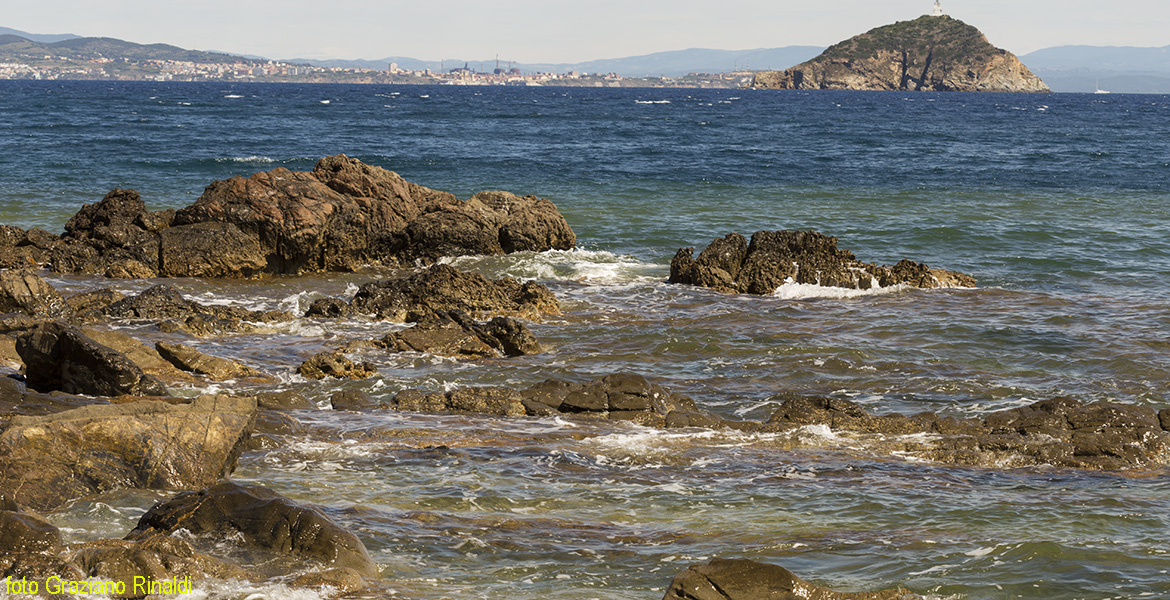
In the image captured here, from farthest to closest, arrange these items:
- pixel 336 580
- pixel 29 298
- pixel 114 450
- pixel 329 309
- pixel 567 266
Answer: pixel 567 266, pixel 329 309, pixel 29 298, pixel 114 450, pixel 336 580

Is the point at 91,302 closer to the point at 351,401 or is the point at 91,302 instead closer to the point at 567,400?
the point at 351,401

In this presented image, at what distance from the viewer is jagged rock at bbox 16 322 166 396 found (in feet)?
37.2

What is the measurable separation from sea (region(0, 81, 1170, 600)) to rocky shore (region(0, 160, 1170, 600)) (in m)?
0.31

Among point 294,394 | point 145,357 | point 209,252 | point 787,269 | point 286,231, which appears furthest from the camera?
point 286,231

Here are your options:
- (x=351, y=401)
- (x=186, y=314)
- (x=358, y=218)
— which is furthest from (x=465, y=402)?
(x=358, y=218)

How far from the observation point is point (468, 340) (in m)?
15.4

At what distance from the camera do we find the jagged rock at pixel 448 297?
17656 millimetres

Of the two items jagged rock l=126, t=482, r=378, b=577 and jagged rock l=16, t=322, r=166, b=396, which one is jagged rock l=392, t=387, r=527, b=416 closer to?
jagged rock l=16, t=322, r=166, b=396

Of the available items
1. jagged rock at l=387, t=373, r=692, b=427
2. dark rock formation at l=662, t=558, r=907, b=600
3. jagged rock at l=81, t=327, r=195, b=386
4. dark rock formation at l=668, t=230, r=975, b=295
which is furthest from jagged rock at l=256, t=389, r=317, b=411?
dark rock formation at l=668, t=230, r=975, b=295

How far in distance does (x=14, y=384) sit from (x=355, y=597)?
6.59 meters

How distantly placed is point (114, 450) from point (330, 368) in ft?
16.4

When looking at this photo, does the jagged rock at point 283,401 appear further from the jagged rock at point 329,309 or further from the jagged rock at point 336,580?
the jagged rock at point 336,580

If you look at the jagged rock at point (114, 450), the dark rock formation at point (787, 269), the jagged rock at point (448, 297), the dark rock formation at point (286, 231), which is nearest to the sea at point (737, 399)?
the jagged rock at point (114, 450)

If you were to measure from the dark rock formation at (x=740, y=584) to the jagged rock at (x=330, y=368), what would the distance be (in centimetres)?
808
